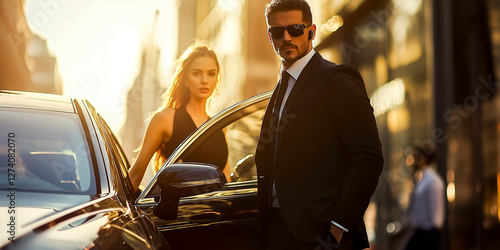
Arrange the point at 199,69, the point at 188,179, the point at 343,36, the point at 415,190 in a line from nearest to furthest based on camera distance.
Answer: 1. the point at 188,179
2. the point at 199,69
3. the point at 415,190
4. the point at 343,36

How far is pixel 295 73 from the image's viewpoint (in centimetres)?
325

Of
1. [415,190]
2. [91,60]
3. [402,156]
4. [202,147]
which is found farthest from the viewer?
[402,156]

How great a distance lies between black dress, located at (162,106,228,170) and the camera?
3803mm

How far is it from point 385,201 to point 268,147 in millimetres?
11677

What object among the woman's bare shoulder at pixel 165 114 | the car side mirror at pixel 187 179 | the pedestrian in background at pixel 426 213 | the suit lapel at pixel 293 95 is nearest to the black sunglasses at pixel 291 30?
the suit lapel at pixel 293 95

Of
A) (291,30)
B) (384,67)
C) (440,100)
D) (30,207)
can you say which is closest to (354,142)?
(291,30)

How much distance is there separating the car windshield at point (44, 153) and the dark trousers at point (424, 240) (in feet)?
21.0

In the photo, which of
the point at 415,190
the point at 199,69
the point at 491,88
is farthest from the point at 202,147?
the point at 491,88

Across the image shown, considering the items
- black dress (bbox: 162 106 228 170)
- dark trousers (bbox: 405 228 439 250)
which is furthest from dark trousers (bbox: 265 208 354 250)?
dark trousers (bbox: 405 228 439 250)

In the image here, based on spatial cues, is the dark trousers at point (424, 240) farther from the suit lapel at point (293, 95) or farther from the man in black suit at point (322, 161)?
the suit lapel at point (293, 95)

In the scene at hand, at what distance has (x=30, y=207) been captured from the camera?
7.37 ft

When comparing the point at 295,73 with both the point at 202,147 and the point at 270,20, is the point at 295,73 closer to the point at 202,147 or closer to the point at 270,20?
the point at 270,20

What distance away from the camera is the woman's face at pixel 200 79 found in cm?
413

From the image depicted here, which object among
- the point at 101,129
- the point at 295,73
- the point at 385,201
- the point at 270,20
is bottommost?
the point at 385,201
